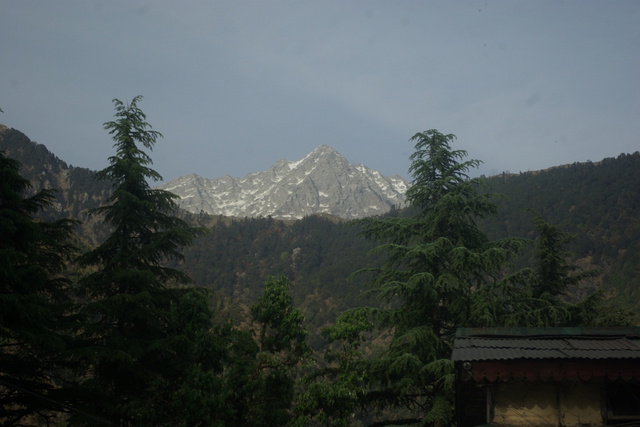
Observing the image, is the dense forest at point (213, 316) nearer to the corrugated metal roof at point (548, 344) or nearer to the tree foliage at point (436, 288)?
the tree foliage at point (436, 288)

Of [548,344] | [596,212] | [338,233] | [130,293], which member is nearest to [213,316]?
[130,293]

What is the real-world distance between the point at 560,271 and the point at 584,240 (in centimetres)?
10444

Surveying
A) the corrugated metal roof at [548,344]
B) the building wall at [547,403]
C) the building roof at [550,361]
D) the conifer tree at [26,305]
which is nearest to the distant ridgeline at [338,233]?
the corrugated metal roof at [548,344]

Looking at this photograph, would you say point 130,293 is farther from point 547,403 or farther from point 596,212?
point 596,212

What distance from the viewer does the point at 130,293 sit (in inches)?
659

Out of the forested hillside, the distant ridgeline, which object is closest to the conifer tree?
the forested hillside

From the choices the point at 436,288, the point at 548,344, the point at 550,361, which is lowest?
the point at 550,361

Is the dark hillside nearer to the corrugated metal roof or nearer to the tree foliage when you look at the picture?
the tree foliage

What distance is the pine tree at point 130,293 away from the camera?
557 inches

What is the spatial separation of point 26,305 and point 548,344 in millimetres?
11567

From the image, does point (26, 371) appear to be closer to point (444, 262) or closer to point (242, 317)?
point (444, 262)

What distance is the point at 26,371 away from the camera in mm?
13281

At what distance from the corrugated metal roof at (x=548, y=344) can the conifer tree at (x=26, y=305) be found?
8.71 m

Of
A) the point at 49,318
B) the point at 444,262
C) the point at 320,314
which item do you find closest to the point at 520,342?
the point at 444,262
